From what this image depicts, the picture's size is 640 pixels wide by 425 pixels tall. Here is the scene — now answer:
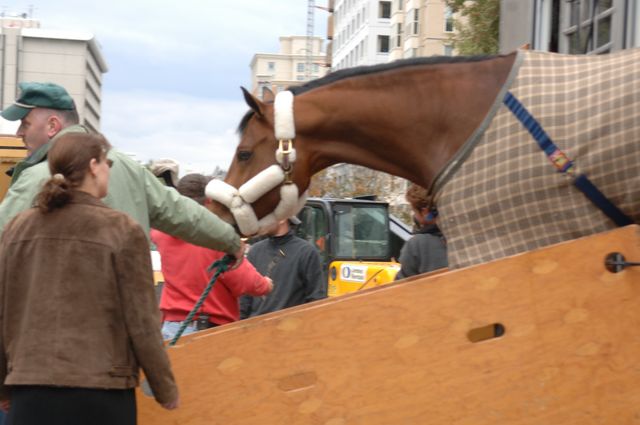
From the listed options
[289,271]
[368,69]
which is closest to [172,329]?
[289,271]

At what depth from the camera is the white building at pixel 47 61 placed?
61.6 metres

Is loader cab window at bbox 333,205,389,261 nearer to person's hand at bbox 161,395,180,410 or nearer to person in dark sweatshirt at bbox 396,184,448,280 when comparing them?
person in dark sweatshirt at bbox 396,184,448,280

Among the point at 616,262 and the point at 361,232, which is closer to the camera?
the point at 616,262

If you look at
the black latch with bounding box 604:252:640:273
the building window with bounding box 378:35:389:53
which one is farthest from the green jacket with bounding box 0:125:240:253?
the building window with bounding box 378:35:389:53

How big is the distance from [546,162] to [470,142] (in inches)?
11.5

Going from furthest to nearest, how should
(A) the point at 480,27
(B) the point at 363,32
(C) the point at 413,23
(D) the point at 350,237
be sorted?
(B) the point at 363,32 < (C) the point at 413,23 < (A) the point at 480,27 < (D) the point at 350,237

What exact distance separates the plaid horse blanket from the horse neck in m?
0.15

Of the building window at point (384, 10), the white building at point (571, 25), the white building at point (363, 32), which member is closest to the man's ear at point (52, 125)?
the white building at point (571, 25)

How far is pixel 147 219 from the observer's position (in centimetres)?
376

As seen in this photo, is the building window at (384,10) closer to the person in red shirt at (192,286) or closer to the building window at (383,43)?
the building window at (383,43)

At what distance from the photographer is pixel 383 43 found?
6134 centimetres

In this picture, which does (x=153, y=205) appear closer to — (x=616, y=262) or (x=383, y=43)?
(x=616, y=262)

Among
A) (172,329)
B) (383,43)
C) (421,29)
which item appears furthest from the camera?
(383,43)

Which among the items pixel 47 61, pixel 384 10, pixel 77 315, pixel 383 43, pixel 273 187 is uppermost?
pixel 384 10
